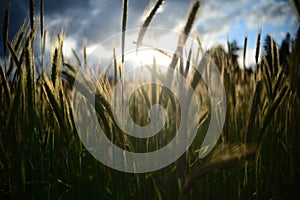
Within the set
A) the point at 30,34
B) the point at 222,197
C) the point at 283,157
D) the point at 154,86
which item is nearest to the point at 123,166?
the point at 154,86

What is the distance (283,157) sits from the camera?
1189mm

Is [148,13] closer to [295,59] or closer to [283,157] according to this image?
[295,59]

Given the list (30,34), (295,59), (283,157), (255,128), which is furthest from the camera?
(255,128)

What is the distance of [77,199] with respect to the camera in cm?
97

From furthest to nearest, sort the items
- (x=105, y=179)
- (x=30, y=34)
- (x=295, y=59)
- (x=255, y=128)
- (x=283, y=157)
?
(x=255, y=128), (x=283, y=157), (x=105, y=179), (x=30, y=34), (x=295, y=59)

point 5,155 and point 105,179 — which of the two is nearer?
point 5,155

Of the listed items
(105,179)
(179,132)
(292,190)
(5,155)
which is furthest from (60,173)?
(292,190)

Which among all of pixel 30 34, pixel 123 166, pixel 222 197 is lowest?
pixel 222 197

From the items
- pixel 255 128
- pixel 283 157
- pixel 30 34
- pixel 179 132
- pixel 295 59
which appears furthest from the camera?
pixel 255 128

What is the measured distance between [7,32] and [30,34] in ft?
0.38

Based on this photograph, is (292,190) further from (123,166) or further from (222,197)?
(123,166)

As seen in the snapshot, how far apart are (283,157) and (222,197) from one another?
0.39 m

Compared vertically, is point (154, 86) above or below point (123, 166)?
above

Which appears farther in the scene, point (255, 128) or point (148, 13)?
point (255, 128)
